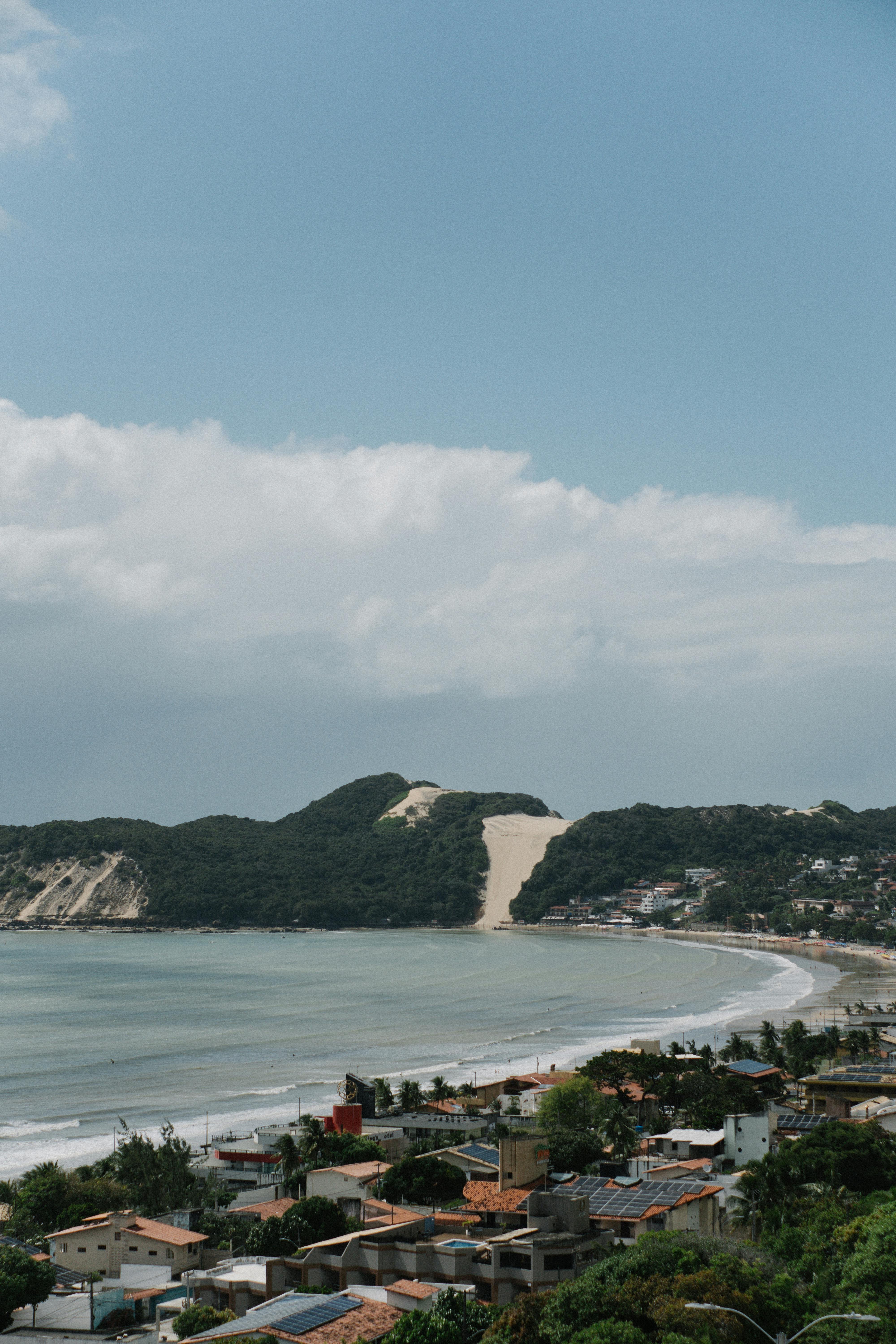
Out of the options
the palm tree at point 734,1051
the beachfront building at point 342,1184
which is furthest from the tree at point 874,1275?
the palm tree at point 734,1051

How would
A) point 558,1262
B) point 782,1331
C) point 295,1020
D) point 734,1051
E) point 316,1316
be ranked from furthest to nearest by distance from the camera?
point 295,1020
point 734,1051
point 558,1262
point 316,1316
point 782,1331

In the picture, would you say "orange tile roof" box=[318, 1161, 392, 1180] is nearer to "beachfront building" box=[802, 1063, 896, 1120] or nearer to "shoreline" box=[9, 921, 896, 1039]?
"beachfront building" box=[802, 1063, 896, 1120]

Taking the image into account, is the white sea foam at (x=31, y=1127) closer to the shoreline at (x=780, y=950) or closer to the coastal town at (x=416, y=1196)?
the coastal town at (x=416, y=1196)

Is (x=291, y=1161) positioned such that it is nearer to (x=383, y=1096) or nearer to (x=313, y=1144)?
(x=313, y=1144)

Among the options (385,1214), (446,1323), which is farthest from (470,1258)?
(385,1214)

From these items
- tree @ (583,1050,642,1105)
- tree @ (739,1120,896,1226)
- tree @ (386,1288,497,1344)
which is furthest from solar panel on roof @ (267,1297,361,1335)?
tree @ (583,1050,642,1105)

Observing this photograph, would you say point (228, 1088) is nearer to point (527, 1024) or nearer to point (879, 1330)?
point (527, 1024)
